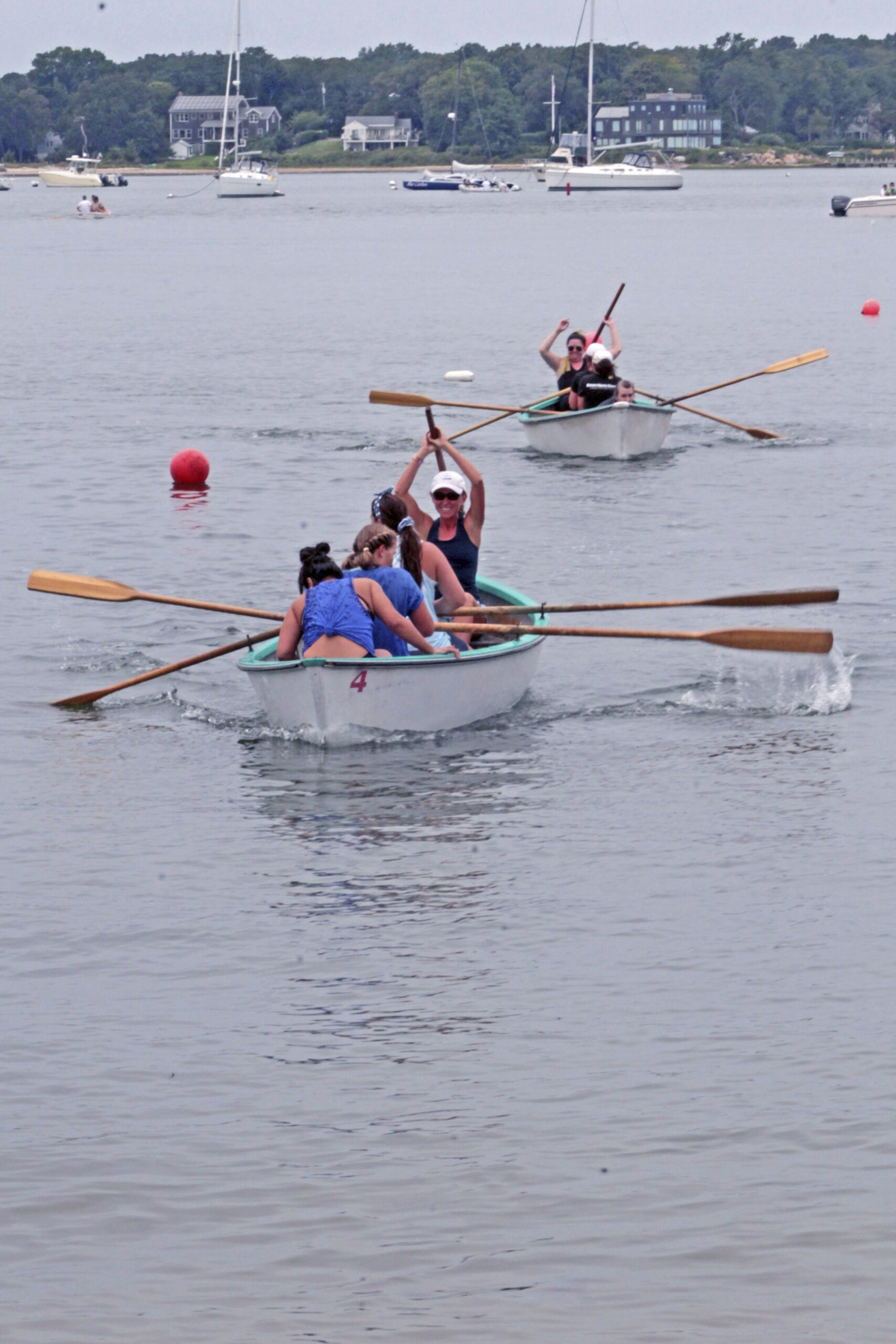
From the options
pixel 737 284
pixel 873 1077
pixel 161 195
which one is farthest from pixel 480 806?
pixel 161 195

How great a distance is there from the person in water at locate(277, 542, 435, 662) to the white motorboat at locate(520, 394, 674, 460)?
42.2 feet

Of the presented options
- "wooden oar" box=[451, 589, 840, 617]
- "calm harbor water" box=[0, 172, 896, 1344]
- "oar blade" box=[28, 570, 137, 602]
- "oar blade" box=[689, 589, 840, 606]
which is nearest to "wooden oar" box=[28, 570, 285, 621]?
"oar blade" box=[28, 570, 137, 602]

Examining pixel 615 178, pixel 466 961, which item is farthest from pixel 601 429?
pixel 615 178

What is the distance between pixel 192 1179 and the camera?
7.62 m

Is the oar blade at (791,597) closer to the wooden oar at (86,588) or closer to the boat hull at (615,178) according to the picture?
the wooden oar at (86,588)

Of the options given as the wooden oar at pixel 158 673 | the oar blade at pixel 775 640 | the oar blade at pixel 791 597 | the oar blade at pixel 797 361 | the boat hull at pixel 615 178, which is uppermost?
the boat hull at pixel 615 178

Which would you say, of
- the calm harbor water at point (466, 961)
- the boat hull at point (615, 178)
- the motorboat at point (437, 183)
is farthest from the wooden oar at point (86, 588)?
the motorboat at point (437, 183)

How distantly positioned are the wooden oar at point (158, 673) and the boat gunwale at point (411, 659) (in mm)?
79

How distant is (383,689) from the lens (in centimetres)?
1280

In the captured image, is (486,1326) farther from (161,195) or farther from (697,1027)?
(161,195)

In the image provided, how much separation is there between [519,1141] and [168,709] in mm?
7595

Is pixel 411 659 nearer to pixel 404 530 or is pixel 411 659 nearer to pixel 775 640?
pixel 404 530

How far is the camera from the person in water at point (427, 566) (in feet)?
42.1

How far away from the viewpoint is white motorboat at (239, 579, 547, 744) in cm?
1261
